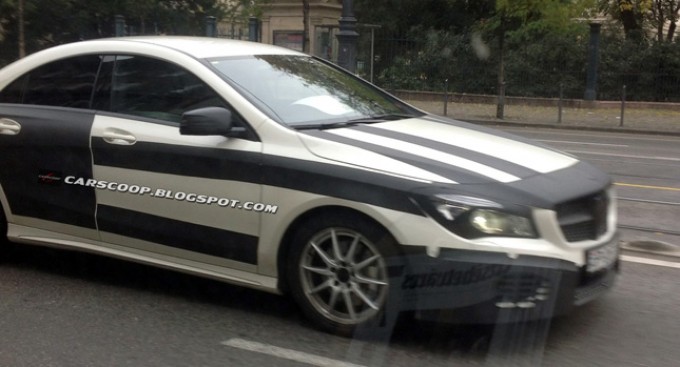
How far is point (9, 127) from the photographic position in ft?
19.4

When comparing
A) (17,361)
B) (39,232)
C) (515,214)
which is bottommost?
(17,361)

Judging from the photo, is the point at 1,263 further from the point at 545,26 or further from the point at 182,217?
the point at 545,26

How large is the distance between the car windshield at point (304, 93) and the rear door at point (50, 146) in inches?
39.4

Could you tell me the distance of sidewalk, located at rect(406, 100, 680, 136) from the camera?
22125 mm

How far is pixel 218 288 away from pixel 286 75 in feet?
4.75

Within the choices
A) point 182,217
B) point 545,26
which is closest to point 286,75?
point 182,217

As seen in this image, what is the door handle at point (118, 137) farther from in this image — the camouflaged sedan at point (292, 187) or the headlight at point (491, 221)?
the headlight at point (491, 221)

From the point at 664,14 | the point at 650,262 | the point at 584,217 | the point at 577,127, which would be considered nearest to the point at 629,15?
the point at 664,14

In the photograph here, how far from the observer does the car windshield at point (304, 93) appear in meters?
5.31

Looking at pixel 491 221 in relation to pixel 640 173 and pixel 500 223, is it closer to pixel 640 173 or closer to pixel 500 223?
pixel 500 223

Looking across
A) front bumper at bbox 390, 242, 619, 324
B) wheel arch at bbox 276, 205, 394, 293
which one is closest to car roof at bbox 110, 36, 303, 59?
wheel arch at bbox 276, 205, 394, 293

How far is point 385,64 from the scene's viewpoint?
31969mm

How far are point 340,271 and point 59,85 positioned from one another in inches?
96.9

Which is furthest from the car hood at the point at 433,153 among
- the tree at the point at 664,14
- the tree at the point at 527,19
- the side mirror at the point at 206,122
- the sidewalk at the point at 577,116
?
the tree at the point at 664,14
